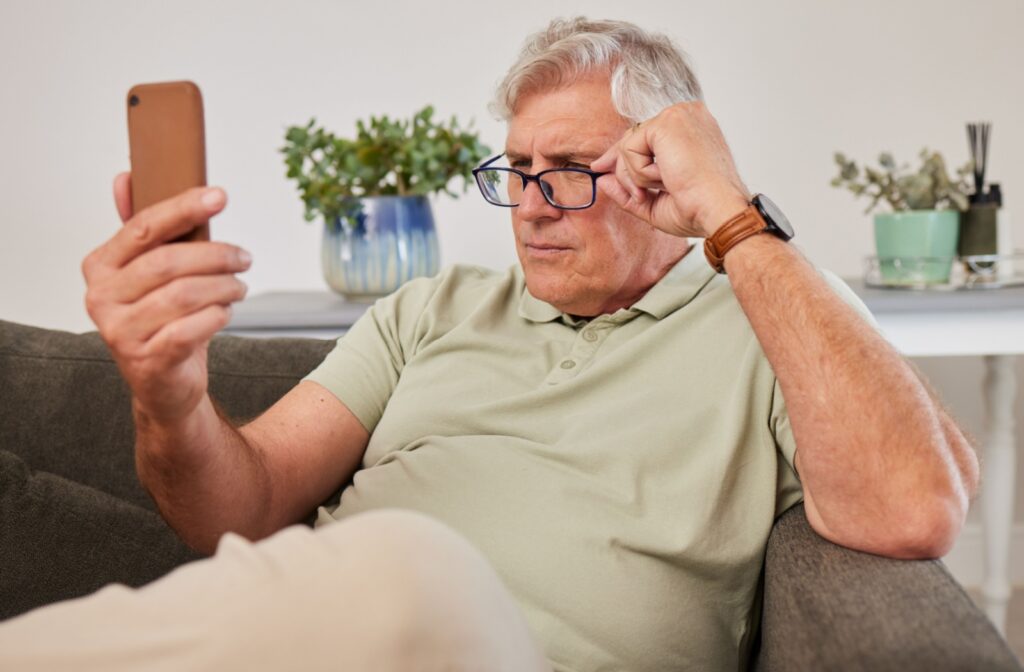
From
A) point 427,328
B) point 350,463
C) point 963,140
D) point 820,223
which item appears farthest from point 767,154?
point 350,463

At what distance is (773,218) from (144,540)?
0.89m

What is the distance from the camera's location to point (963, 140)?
2846mm

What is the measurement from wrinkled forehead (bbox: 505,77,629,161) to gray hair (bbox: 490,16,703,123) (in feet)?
0.04

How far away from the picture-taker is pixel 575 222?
1633mm

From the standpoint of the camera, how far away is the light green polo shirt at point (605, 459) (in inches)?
53.7

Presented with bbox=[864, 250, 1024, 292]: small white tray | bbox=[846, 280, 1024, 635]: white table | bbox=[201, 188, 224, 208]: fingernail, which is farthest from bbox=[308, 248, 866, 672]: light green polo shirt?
bbox=[864, 250, 1024, 292]: small white tray

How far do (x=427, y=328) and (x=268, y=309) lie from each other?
31.5 inches

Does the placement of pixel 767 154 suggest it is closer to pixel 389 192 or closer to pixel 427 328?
pixel 389 192

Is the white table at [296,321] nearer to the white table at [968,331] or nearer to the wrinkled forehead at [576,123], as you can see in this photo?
the white table at [968,331]

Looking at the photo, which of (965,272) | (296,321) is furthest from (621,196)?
(965,272)

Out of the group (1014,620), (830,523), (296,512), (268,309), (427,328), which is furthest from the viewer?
(1014,620)

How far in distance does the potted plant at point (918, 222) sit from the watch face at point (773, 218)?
3.51 ft

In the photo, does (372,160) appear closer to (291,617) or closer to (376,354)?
(376,354)

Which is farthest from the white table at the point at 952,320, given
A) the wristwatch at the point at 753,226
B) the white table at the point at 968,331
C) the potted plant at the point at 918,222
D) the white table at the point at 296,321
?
the white table at the point at 296,321
